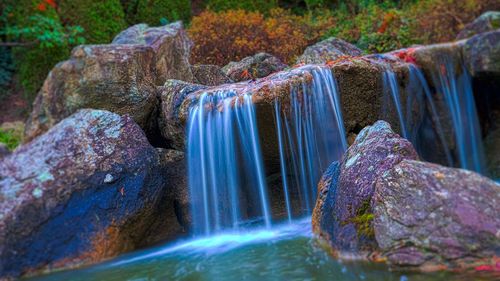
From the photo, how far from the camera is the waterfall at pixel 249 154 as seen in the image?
5.72 meters

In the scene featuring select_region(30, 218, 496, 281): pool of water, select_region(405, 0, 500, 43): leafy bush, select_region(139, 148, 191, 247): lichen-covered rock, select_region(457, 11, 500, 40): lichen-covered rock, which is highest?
select_region(405, 0, 500, 43): leafy bush

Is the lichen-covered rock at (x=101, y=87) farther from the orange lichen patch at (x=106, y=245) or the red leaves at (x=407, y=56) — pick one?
the red leaves at (x=407, y=56)

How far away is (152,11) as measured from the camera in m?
14.4

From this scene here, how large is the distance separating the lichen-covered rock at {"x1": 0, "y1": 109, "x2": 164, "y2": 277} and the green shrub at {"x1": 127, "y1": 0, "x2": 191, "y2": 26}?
384 inches

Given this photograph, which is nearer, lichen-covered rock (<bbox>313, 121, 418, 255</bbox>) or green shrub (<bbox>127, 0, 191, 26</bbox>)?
lichen-covered rock (<bbox>313, 121, 418, 255</bbox>)

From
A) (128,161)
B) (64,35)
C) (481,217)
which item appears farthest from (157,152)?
(64,35)

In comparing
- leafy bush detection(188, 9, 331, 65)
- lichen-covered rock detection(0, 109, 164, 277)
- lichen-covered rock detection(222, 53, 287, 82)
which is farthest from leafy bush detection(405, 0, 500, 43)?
lichen-covered rock detection(0, 109, 164, 277)

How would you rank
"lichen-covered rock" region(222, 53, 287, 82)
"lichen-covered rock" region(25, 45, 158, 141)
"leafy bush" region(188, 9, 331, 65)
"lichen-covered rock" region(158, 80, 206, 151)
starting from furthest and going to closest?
"leafy bush" region(188, 9, 331, 65), "lichen-covered rock" region(222, 53, 287, 82), "lichen-covered rock" region(25, 45, 158, 141), "lichen-covered rock" region(158, 80, 206, 151)

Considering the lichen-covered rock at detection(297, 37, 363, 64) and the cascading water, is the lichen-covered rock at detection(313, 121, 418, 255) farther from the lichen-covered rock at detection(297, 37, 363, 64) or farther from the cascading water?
the lichen-covered rock at detection(297, 37, 363, 64)

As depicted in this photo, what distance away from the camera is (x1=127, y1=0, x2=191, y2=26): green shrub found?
14.3 metres

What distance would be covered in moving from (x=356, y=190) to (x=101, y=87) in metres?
4.27

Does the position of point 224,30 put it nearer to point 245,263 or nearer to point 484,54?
point 484,54

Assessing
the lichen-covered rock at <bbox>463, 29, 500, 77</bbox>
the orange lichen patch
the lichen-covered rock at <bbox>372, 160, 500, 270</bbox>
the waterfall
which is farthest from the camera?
the lichen-covered rock at <bbox>463, 29, 500, 77</bbox>

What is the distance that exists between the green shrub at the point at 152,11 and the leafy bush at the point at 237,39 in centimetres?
304
